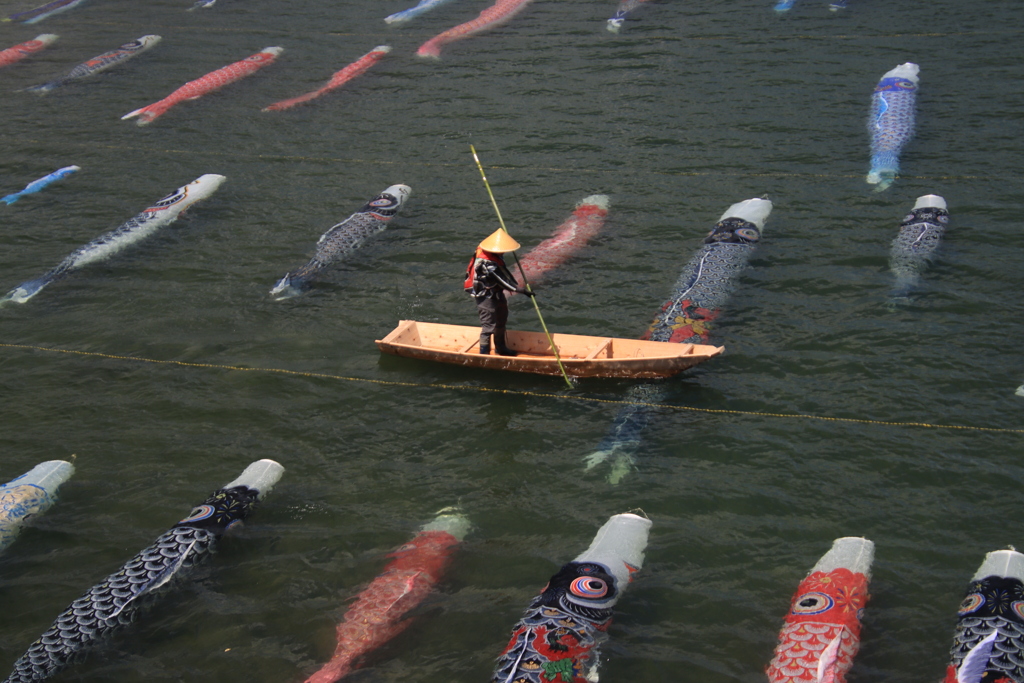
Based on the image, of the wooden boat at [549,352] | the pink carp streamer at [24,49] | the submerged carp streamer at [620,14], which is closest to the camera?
the wooden boat at [549,352]

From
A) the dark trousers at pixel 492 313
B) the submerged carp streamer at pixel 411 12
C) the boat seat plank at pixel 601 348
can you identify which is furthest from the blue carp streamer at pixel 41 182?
the boat seat plank at pixel 601 348

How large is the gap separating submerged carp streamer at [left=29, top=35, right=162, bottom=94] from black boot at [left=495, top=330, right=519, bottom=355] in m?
22.4

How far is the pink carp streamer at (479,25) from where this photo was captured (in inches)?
1202

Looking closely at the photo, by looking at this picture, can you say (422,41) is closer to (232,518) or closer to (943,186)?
(943,186)

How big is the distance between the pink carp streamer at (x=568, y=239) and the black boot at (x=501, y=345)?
2564 mm

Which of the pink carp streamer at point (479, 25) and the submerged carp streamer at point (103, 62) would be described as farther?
the pink carp streamer at point (479, 25)

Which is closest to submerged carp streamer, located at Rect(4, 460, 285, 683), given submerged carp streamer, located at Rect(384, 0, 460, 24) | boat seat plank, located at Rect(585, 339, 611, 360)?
boat seat plank, located at Rect(585, 339, 611, 360)

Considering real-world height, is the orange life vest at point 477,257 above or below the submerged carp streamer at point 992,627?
above

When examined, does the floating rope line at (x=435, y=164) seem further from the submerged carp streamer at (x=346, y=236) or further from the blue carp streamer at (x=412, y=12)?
the blue carp streamer at (x=412, y=12)

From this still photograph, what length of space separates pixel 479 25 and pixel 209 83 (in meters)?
9.64

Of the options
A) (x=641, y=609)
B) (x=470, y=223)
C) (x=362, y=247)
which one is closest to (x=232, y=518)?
(x=641, y=609)

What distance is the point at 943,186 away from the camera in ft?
63.1

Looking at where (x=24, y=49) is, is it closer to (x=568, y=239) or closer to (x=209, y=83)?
(x=209, y=83)

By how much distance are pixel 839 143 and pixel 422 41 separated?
1574cm
